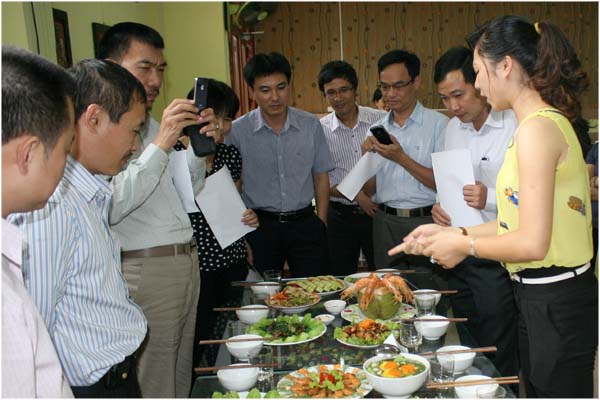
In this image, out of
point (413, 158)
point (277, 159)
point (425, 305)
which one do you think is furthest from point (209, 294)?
point (413, 158)

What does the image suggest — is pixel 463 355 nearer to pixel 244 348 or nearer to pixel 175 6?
pixel 244 348

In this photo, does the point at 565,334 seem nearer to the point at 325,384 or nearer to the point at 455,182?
the point at 325,384

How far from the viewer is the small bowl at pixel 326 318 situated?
1.70 m

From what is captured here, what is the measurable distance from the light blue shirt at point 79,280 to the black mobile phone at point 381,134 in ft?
4.90

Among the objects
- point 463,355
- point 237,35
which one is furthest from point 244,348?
point 237,35

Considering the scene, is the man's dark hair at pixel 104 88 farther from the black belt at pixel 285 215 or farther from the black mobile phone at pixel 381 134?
the black belt at pixel 285 215

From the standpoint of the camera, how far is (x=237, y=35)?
532cm

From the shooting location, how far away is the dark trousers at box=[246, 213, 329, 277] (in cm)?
283

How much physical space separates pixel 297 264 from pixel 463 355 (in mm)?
1590

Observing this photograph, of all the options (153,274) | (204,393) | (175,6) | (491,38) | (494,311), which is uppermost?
(175,6)

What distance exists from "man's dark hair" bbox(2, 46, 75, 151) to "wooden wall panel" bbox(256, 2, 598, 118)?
21.5 ft

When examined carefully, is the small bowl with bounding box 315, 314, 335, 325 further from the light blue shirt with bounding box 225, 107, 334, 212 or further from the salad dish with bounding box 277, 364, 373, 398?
the light blue shirt with bounding box 225, 107, 334, 212

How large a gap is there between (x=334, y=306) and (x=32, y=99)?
123 cm

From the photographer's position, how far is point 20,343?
0.77 meters
